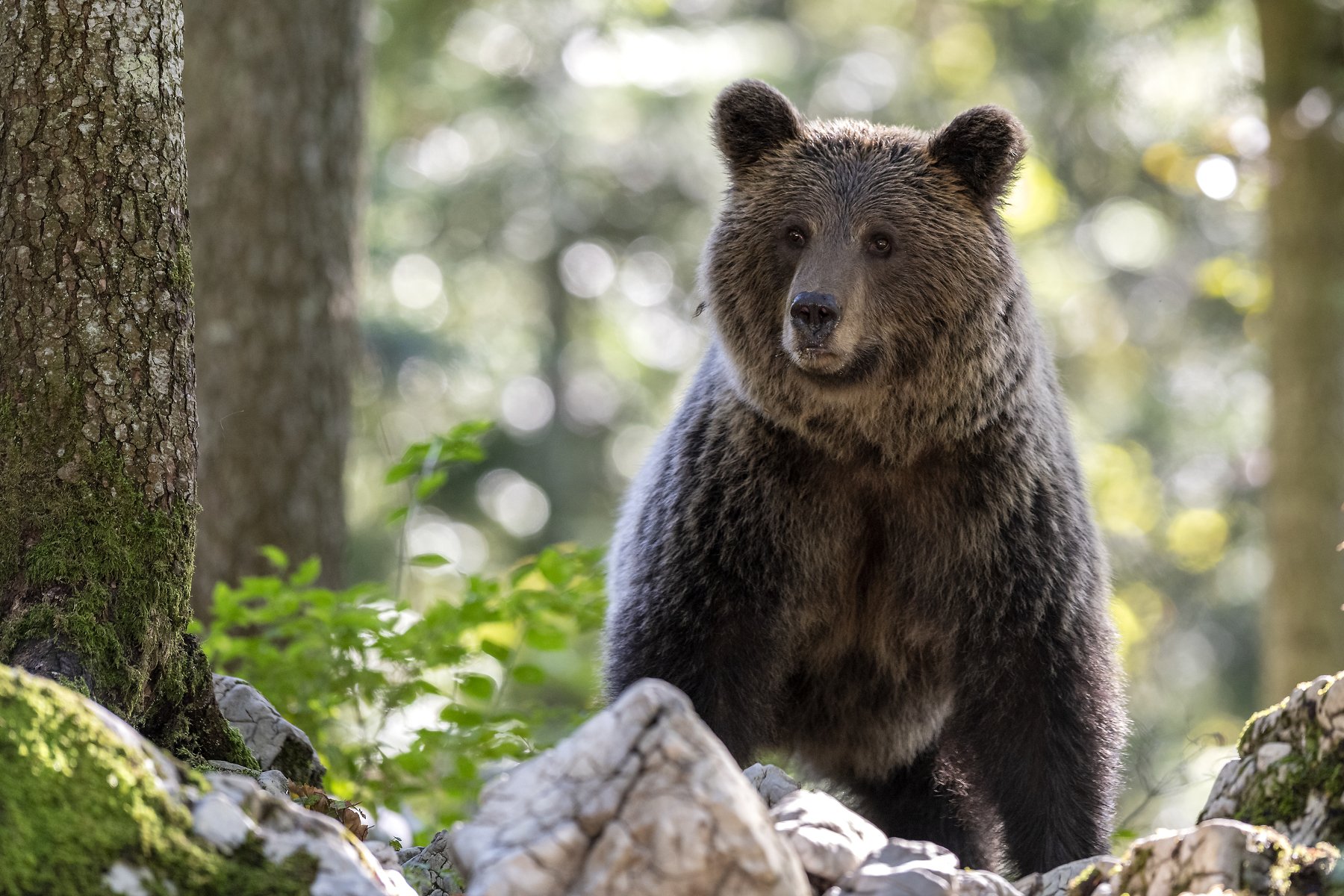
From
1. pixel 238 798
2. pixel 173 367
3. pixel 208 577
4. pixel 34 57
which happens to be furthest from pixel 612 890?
pixel 208 577

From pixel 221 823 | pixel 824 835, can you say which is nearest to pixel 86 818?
pixel 221 823

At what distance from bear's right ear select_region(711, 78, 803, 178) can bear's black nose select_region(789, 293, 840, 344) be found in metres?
0.91

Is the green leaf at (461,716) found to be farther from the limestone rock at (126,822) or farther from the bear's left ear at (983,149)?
the bear's left ear at (983,149)

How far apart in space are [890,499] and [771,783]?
1.16 metres

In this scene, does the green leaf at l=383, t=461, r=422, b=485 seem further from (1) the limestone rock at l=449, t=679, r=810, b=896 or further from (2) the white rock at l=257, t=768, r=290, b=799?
(1) the limestone rock at l=449, t=679, r=810, b=896

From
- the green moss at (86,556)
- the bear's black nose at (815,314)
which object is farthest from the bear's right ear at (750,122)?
the green moss at (86,556)

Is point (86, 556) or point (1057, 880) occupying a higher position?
point (86, 556)

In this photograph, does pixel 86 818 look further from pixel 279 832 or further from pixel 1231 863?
pixel 1231 863

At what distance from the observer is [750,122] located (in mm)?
4898

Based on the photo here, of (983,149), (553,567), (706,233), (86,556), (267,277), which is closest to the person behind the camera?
(86,556)

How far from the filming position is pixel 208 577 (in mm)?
6969

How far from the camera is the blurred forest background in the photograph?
41.1 ft

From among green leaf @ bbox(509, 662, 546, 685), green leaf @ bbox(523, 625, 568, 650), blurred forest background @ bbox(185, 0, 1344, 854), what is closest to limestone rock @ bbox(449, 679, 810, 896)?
green leaf @ bbox(509, 662, 546, 685)

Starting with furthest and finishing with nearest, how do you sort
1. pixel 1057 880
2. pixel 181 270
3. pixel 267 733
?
pixel 267 733
pixel 181 270
pixel 1057 880
